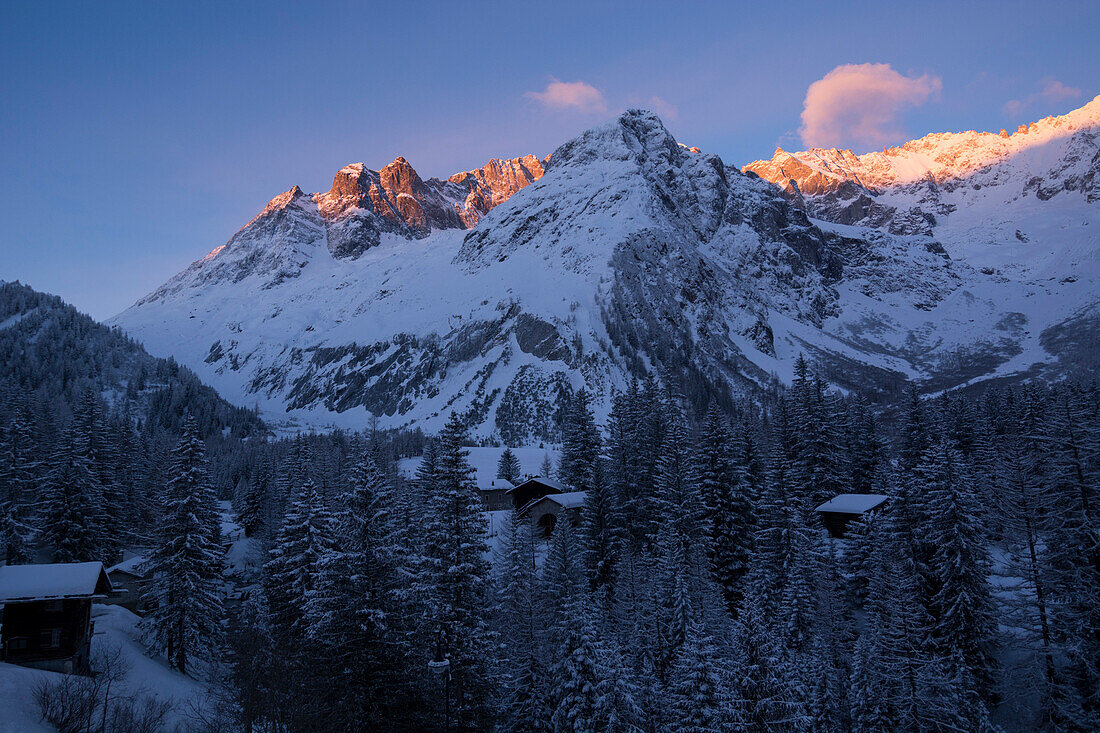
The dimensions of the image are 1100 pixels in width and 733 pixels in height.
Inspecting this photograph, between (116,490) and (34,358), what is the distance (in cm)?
14072

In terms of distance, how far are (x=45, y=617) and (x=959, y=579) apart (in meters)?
42.0

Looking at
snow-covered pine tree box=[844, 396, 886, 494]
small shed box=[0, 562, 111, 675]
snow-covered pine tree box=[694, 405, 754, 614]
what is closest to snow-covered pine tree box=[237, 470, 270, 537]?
small shed box=[0, 562, 111, 675]

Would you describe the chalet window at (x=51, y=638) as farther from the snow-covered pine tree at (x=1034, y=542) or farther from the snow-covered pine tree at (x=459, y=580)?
the snow-covered pine tree at (x=1034, y=542)

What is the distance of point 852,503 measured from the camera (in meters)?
48.0

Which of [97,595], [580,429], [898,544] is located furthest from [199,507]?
[898,544]

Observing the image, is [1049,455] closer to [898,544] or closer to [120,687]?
[898,544]

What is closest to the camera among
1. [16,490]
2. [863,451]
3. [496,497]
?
[16,490]

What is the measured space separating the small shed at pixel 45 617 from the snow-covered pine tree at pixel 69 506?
56.8 ft

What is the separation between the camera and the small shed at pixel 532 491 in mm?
62478

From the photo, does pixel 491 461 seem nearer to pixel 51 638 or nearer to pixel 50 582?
pixel 50 582

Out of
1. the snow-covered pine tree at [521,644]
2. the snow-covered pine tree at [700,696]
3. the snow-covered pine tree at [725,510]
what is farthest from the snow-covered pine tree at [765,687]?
the snow-covered pine tree at [725,510]

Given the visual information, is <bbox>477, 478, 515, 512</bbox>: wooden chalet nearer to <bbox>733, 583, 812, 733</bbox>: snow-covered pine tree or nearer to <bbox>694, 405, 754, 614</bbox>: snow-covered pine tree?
<bbox>694, 405, 754, 614</bbox>: snow-covered pine tree

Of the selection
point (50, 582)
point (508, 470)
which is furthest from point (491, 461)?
point (50, 582)

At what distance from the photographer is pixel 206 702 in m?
30.9
